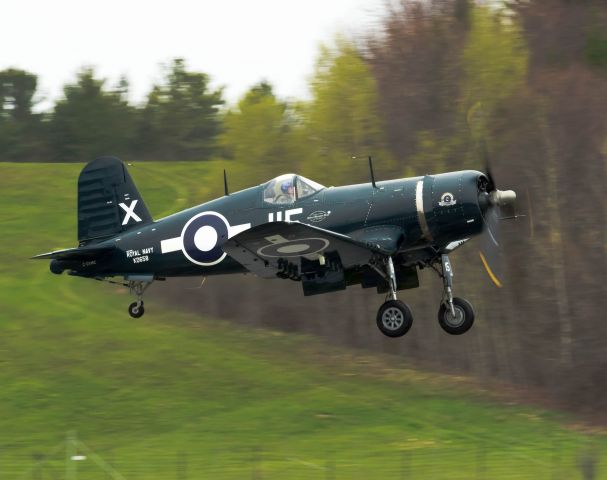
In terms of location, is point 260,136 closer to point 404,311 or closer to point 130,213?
point 130,213

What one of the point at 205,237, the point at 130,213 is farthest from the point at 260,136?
the point at 205,237

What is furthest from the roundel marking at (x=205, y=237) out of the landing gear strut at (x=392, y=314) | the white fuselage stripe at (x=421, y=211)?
the white fuselage stripe at (x=421, y=211)

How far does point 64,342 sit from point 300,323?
314 inches

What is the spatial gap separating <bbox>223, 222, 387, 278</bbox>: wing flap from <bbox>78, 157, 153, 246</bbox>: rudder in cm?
328

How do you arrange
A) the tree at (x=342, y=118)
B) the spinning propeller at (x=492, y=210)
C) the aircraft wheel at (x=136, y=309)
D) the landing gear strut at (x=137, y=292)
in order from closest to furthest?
1. the spinning propeller at (x=492, y=210)
2. the landing gear strut at (x=137, y=292)
3. the aircraft wheel at (x=136, y=309)
4. the tree at (x=342, y=118)

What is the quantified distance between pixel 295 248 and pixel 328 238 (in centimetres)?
56

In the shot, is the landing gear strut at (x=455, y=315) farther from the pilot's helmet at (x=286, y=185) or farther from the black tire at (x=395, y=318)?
the pilot's helmet at (x=286, y=185)

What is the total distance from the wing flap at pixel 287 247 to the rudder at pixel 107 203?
3.28 meters

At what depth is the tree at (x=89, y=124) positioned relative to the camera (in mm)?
67250

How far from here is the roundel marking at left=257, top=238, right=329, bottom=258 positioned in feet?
54.6

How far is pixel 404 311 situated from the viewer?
1716 centimetres

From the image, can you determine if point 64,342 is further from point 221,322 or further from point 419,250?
point 419,250

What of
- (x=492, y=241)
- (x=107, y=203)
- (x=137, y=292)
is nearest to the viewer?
(x=492, y=241)

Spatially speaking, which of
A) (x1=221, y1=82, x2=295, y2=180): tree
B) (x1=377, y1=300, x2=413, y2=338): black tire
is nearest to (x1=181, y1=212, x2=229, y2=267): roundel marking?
(x1=377, y1=300, x2=413, y2=338): black tire
